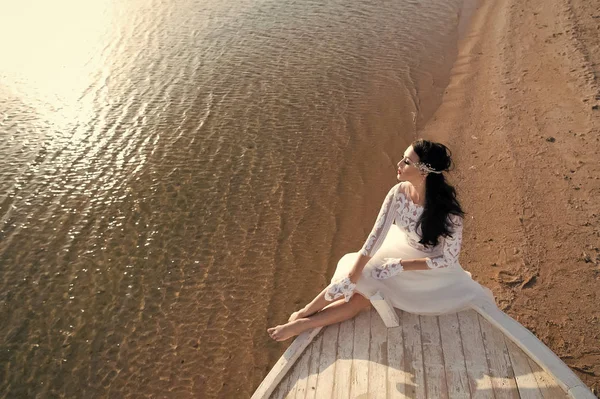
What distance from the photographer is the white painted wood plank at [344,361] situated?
415cm

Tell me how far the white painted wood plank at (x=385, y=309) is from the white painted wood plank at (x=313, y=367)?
55 cm

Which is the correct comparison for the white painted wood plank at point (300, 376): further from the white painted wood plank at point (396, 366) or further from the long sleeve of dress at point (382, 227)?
the long sleeve of dress at point (382, 227)

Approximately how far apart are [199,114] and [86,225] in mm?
3187

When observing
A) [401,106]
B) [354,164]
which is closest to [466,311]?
[354,164]

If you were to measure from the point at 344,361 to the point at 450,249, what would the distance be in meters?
1.26

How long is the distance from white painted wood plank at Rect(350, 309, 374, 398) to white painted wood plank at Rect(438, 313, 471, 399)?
1.97 feet

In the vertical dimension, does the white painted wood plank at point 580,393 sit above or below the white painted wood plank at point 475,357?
above

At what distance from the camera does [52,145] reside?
8977 millimetres

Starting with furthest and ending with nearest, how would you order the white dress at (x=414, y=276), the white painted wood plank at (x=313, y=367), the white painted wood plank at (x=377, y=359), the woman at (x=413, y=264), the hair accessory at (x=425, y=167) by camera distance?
the white dress at (x=414, y=276) < the woman at (x=413, y=264) < the hair accessory at (x=425, y=167) < the white painted wood plank at (x=313, y=367) < the white painted wood plank at (x=377, y=359)

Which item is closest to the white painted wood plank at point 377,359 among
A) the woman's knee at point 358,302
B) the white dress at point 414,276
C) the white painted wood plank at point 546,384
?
the woman's knee at point 358,302

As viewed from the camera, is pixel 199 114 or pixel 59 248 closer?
pixel 59 248

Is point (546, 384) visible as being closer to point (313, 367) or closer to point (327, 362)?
point (327, 362)

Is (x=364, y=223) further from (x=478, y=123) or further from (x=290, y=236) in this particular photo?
(x=478, y=123)

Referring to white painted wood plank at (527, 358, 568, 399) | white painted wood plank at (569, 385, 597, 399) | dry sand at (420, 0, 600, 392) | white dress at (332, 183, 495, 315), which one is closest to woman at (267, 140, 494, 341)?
white dress at (332, 183, 495, 315)
